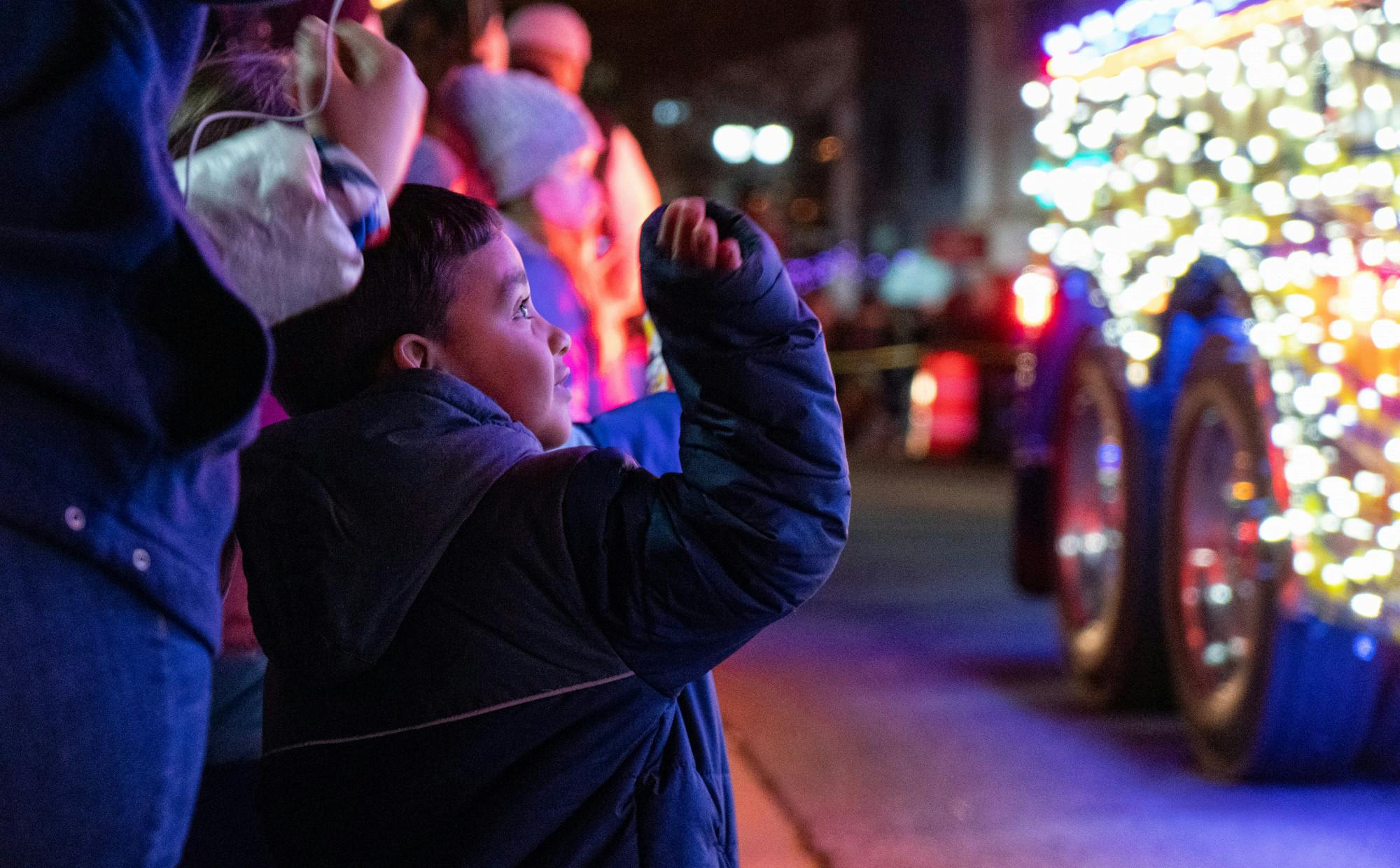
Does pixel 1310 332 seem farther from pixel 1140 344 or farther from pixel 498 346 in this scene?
pixel 498 346

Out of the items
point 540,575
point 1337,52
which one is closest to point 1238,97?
point 1337,52

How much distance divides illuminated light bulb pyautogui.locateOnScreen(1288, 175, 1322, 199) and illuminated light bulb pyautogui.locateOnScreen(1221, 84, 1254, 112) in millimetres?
356

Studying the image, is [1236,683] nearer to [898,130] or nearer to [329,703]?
[329,703]

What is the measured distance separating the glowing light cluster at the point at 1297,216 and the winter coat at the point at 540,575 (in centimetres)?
242

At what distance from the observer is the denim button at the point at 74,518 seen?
3.64 ft

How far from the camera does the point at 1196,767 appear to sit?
15.0 feet

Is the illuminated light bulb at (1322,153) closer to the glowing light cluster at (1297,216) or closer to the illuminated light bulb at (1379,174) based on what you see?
the glowing light cluster at (1297,216)


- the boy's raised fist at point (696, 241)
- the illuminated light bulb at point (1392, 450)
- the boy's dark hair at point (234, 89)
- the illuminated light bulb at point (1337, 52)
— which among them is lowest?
the illuminated light bulb at point (1392, 450)

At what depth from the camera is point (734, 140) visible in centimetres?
4550

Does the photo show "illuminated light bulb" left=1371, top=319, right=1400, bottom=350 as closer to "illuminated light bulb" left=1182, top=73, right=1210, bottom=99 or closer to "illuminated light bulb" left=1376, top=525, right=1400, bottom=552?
"illuminated light bulb" left=1376, top=525, right=1400, bottom=552

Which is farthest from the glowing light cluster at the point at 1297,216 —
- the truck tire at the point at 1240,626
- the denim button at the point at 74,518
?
the denim button at the point at 74,518

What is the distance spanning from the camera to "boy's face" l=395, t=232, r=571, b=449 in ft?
5.88

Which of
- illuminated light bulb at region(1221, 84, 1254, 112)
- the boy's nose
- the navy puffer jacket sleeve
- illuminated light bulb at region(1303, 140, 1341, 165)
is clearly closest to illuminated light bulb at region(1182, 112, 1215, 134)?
illuminated light bulb at region(1221, 84, 1254, 112)

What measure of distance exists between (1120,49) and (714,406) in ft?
12.8
